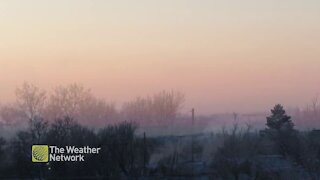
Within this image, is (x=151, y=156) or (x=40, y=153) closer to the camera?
(x=40, y=153)

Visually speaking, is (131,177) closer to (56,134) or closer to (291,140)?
(56,134)

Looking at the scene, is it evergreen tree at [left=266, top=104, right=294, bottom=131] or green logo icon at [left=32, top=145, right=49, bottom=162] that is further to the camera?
evergreen tree at [left=266, top=104, right=294, bottom=131]

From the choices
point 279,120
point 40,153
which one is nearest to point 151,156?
point 40,153

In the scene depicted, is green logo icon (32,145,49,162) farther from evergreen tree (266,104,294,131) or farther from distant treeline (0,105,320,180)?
evergreen tree (266,104,294,131)

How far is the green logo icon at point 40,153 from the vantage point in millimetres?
19781

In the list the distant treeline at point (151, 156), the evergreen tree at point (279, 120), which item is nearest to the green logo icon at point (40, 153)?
the distant treeline at point (151, 156)

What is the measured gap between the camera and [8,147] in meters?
20.0

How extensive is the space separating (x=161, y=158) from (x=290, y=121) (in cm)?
664

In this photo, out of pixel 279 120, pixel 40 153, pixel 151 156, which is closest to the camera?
pixel 40 153

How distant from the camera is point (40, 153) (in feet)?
65.3

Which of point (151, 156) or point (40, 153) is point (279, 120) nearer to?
point (151, 156)

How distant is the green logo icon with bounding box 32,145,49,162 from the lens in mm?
19781

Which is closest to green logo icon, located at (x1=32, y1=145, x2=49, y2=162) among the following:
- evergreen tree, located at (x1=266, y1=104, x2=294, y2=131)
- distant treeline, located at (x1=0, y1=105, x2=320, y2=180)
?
distant treeline, located at (x1=0, y1=105, x2=320, y2=180)

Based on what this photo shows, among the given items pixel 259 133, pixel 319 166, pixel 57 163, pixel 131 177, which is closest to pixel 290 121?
pixel 259 133
